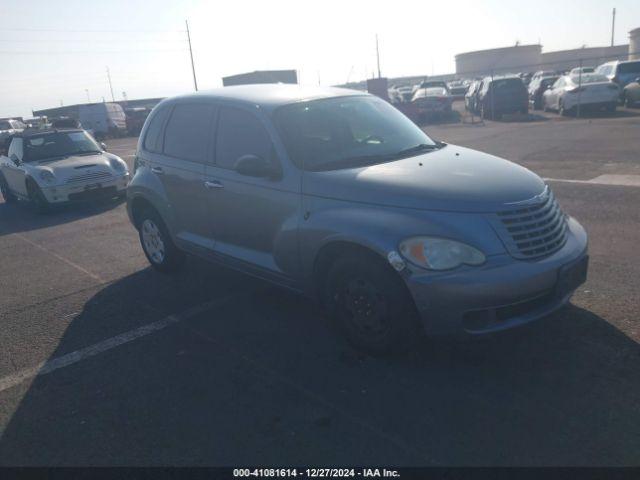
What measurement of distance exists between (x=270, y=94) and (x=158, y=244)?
232 centimetres

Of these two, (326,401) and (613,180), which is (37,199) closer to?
(326,401)

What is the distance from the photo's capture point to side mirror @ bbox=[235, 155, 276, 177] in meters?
4.40

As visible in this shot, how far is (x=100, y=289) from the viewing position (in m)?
6.18

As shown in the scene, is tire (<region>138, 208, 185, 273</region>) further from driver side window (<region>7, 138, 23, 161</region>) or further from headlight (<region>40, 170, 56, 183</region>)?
driver side window (<region>7, 138, 23, 161</region>)

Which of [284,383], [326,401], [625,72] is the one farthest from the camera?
[625,72]

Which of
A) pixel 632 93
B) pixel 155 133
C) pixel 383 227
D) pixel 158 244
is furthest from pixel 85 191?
pixel 632 93

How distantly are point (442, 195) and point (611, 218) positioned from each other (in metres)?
4.53

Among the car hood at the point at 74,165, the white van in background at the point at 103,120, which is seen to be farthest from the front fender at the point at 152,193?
the white van in background at the point at 103,120

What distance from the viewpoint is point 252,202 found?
15.5ft

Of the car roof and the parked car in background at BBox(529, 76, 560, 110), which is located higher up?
the car roof

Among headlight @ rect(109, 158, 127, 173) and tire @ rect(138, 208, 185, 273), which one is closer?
tire @ rect(138, 208, 185, 273)

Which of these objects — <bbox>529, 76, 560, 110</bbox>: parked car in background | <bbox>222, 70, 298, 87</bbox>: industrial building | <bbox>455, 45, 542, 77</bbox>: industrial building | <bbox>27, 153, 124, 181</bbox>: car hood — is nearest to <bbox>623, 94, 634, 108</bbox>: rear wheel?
<bbox>529, 76, 560, 110</bbox>: parked car in background

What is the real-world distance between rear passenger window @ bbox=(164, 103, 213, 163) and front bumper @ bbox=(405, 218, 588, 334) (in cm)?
269

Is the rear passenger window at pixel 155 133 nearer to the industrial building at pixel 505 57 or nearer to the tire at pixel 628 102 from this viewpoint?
the tire at pixel 628 102
